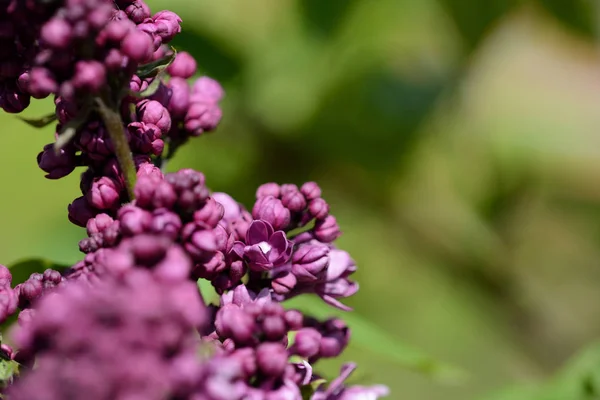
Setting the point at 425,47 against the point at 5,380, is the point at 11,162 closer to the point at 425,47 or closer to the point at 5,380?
the point at 425,47

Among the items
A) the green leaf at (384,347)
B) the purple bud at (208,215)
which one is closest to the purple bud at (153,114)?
the purple bud at (208,215)

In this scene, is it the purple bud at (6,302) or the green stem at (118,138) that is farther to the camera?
the purple bud at (6,302)

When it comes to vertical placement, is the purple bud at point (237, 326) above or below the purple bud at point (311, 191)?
below

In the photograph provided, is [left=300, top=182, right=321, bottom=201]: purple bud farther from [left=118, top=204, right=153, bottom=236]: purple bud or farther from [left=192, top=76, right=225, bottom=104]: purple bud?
[left=118, top=204, right=153, bottom=236]: purple bud

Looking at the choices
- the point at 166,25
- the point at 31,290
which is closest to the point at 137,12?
the point at 166,25

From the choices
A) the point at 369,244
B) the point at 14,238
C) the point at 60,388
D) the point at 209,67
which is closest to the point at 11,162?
the point at 14,238

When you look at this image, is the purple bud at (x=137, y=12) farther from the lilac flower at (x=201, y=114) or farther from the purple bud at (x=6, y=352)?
the purple bud at (x=6, y=352)

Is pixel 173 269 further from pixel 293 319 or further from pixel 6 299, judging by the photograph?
pixel 6 299
